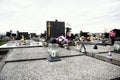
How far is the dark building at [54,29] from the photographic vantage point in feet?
42.7

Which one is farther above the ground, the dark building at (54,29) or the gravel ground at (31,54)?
the dark building at (54,29)

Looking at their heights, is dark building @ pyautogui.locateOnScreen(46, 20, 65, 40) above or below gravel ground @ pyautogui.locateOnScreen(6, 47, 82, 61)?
above

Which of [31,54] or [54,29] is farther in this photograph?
[54,29]

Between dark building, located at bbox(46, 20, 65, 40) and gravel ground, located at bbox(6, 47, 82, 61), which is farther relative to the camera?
dark building, located at bbox(46, 20, 65, 40)

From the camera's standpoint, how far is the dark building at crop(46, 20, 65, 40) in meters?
13.0

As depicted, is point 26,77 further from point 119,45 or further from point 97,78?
point 119,45

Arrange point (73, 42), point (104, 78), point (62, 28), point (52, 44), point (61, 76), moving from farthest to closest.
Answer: point (73, 42) < point (62, 28) < point (52, 44) < point (61, 76) < point (104, 78)

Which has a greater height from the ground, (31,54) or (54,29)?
(54,29)

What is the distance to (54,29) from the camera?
537 inches

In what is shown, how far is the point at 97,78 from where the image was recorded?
354 cm

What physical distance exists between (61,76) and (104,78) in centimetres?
140

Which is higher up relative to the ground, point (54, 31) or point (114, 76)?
point (54, 31)

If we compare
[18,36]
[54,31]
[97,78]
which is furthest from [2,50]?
[18,36]

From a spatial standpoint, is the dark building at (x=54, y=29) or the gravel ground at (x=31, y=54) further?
the dark building at (x=54, y=29)
